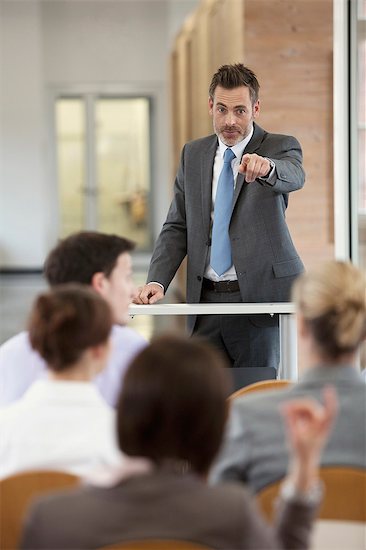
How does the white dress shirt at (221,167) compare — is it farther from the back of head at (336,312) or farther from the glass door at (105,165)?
the glass door at (105,165)

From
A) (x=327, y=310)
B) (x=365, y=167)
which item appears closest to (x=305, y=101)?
(x=365, y=167)

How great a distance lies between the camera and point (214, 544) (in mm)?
1267

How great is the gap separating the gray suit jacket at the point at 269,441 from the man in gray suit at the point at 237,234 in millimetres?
1867

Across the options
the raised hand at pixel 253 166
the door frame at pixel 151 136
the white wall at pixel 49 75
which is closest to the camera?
the raised hand at pixel 253 166

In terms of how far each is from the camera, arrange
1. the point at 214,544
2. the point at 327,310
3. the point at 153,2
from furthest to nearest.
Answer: the point at 153,2, the point at 327,310, the point at 214,544

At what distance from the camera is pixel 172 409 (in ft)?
4.24

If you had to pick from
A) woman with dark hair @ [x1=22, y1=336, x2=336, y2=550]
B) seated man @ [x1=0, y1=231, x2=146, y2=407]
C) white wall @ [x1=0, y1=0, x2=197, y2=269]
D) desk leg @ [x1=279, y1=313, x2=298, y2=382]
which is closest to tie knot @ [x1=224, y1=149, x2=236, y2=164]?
desk leg @ [x1=279, y1=313, x2=298, y2=382]

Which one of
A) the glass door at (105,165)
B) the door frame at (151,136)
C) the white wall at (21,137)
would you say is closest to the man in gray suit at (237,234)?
the white wall at (21,137)

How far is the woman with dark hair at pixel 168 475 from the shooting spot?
49.6 inches

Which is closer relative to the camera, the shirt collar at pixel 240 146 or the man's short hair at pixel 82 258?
the man's short hair at pixel 82 258

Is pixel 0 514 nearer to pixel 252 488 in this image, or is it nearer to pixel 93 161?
pixel 252 488

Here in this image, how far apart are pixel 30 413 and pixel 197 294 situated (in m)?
1.96

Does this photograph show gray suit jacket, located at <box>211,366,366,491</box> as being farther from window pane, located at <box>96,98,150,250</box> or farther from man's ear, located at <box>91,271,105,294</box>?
window pane, located at <box>96,98,150,250</box>

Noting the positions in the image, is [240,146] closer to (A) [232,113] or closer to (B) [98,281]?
(A) [232,113]
